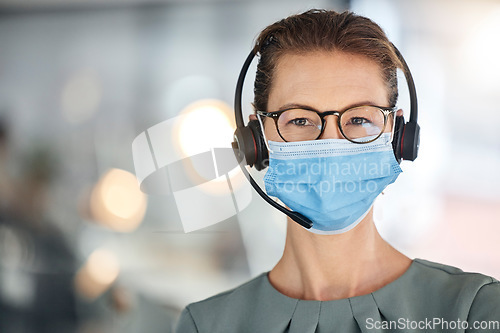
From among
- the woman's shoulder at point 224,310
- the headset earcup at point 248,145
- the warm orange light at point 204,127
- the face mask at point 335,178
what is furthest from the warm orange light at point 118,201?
the face mask at point 335,178

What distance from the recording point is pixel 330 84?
4.22ft

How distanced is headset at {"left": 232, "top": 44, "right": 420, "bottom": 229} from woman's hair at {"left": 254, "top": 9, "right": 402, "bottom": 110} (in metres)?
0.05

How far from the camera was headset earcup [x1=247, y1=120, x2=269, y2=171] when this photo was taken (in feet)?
4.50

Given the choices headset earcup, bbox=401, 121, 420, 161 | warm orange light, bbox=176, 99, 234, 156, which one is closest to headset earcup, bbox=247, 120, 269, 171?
headset earcup, bbox=401, 121, 420, 161

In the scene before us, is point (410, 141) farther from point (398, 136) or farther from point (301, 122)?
point (301, 122)

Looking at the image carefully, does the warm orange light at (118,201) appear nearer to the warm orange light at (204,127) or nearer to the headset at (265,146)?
the warm orange light at (204,127)

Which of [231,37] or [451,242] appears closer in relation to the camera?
[451,242]

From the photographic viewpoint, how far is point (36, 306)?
228 centimetres

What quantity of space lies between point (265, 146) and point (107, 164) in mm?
1110

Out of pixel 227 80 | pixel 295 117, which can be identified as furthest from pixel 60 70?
pixel 295 117

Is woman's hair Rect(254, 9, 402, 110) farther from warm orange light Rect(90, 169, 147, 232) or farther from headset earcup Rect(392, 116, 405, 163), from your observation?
warm orange light Rect(90, 169, 147, 232)

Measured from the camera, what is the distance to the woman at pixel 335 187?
4.09 feet

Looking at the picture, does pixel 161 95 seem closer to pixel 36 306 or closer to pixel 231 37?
pixel 231 37

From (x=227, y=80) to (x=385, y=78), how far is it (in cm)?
94
